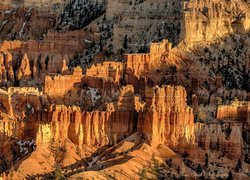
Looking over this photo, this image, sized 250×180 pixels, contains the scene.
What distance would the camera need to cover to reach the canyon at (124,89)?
299ft

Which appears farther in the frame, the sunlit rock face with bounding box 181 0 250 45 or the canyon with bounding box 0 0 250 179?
the sunlit rock face with bounding box 181 0 250 45

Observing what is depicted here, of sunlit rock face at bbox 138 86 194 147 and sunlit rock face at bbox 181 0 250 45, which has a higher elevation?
sunlit rock face at bbox 181 0 250 45

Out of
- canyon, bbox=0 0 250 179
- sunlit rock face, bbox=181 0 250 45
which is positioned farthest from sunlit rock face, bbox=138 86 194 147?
sunlit rock face, bbox=181 0 250 45

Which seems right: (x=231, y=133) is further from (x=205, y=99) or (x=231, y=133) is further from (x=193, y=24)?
(x=193, y=24)

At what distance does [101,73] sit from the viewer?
4515 inches

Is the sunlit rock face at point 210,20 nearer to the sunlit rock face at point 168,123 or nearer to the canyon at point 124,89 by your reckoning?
the canyon at point 124,89

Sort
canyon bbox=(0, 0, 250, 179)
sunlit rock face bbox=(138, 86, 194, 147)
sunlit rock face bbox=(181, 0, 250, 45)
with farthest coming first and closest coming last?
sunlit rock face bbox=(181, 0, 250, 45) → sunlit rock face bbox=(138, 86, 194, 147) → canyon bbox=(0, 0, 250, 179)

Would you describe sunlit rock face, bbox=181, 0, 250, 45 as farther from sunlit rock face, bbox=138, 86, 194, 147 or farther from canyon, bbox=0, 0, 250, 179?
sunlit rock face, bbox=138, 86, 194, 147

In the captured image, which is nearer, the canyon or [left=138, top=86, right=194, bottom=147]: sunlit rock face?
the canyon

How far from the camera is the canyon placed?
3590 inches

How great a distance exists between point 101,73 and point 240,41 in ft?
39.6

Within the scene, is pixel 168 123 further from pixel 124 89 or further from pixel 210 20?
pixel 210 20

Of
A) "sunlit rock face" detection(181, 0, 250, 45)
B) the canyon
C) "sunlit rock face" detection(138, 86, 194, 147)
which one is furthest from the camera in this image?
"sunlit rock face" detection(181, 0, 250, 45)

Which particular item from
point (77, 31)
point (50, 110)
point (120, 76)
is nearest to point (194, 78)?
point (120, 76)
